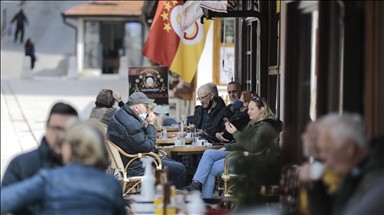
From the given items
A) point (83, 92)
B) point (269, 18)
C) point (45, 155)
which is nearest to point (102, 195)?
point (45, 155)

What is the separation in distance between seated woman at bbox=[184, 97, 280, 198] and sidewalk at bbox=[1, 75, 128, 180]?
6.69 m

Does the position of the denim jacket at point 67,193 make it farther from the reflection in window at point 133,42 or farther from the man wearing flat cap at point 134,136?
the reflection in window at point 133,42

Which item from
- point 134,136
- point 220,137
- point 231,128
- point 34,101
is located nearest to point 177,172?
point 134,136

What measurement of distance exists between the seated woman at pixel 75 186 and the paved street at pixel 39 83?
471 inches

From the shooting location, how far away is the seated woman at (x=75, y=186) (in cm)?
501

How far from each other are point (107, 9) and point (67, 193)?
3722 centimetres

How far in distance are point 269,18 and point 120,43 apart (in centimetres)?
3583

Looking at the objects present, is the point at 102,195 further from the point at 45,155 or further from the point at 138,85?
the point at 138,85

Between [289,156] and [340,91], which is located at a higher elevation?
[340,91]

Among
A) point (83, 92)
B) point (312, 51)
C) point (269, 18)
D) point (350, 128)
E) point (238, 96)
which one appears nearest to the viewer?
point (350, 128)

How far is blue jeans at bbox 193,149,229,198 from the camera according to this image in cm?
1041

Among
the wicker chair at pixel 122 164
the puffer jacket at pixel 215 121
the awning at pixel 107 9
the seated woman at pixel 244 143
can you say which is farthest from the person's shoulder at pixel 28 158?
the awning at pixel 107 9

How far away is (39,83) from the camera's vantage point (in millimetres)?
37969

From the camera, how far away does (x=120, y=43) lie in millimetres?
47562
